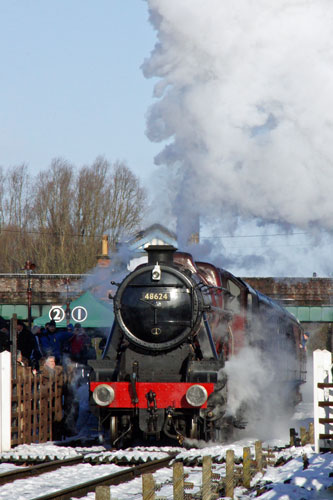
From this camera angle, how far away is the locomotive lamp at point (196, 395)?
36.2 feet

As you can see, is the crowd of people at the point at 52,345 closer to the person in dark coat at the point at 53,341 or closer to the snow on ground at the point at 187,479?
the person in dark coat at the point at 53,341

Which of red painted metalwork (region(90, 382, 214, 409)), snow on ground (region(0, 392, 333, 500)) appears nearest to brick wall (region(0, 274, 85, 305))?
snow on ground (region(0, 392, 333, 500))

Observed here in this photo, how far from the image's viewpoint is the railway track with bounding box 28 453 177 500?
7996mm

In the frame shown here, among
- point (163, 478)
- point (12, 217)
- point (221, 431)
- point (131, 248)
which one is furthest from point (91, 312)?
point (12, 217)

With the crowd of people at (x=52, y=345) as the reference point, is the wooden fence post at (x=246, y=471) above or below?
below

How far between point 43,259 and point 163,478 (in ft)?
150

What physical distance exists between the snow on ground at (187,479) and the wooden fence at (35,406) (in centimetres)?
37

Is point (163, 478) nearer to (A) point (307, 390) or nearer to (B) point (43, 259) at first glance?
(A) point (307, 390)

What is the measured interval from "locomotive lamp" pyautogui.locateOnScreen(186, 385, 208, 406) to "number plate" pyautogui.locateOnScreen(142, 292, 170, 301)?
131 cm

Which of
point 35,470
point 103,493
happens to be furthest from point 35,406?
point 103,493

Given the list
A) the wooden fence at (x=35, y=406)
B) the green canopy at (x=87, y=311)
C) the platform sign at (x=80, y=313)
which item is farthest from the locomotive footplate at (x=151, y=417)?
the platform sign at (x=80, y=313)

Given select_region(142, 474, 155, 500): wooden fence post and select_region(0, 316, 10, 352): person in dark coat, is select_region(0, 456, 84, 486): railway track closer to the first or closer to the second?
select_region(142, 474, 155, 500): wooden fence post

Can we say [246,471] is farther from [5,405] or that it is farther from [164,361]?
[5,405]

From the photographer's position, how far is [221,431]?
40.9 ft
